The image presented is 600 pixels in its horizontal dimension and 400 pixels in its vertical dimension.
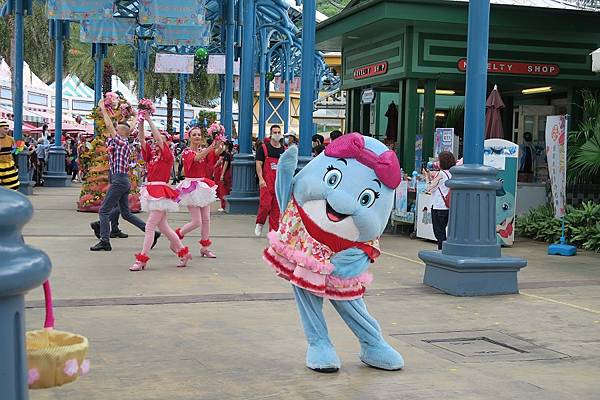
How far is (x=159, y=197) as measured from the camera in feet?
32.2

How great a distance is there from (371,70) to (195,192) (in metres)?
8.39

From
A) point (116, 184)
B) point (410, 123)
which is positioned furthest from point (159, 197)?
point (410, 123)

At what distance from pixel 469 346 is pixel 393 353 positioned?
104 centimetres

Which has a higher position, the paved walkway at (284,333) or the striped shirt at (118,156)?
the striped shirt at (118,156)

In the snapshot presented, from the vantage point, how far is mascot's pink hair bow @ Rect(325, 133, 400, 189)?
18.2 ft

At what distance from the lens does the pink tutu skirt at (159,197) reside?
9.81 metres

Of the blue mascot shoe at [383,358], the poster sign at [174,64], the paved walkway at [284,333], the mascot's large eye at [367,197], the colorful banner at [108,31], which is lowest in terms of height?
the paved walkway at [284,333]

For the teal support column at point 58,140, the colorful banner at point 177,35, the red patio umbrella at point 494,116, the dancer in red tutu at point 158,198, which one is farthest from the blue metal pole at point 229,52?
the dancer in red tutu at point 158,198

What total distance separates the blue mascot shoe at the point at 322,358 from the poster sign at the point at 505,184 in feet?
25.8

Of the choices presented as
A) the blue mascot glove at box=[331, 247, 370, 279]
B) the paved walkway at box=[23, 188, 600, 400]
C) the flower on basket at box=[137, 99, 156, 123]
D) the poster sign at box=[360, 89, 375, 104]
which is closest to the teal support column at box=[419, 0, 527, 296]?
the paved walkway at box=[23, 188, 600, 400]

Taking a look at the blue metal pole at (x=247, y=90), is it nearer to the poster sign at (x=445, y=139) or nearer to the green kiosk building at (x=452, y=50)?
the green kiosk building at (x=452, y=50)

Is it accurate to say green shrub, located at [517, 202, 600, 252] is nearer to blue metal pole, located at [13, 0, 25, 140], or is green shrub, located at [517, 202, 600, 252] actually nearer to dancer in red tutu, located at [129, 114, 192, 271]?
dancer in red tutu, located at [129, 114, 192, 271]

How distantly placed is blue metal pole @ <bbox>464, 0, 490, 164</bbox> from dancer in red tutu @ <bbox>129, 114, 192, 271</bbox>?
3355 millimetres

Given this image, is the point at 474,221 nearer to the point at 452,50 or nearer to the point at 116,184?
the point at 116,184
